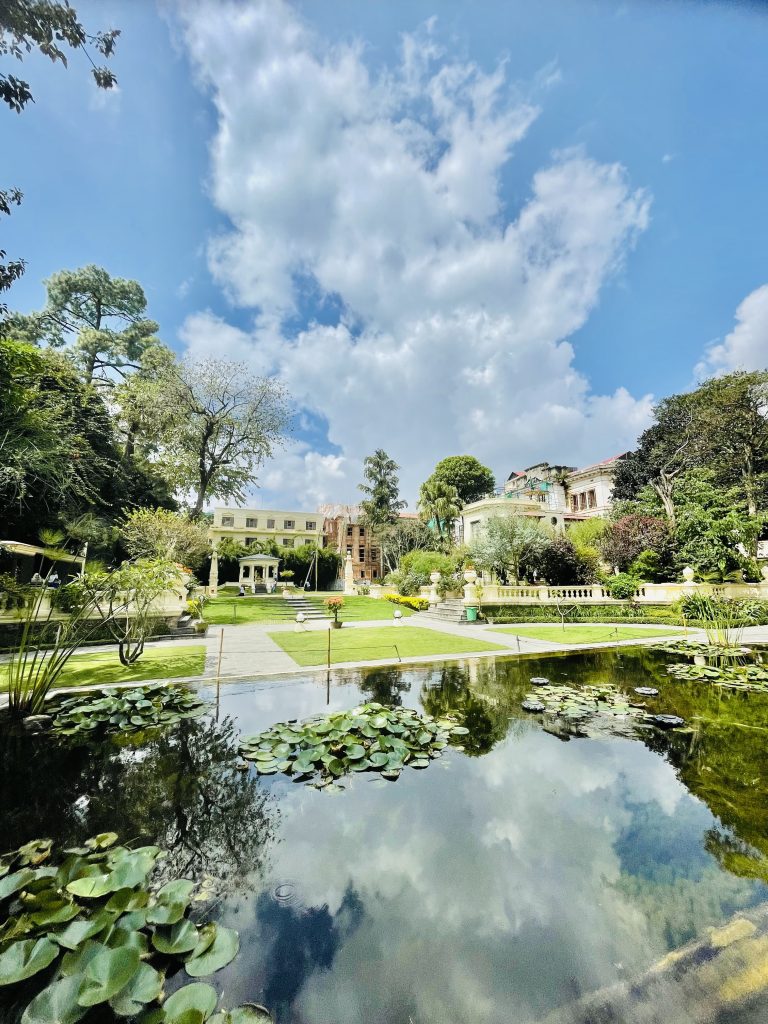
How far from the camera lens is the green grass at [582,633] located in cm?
1277

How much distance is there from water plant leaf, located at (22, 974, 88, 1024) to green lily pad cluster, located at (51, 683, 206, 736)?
4.09 metres

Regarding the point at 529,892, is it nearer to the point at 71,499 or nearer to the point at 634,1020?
the point at 634,1020

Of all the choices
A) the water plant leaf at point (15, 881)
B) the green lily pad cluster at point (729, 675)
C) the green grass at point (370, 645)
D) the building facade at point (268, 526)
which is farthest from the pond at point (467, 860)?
the building facade at point (268, 526)

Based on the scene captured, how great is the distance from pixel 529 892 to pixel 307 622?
15097mm

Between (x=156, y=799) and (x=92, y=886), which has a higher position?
(x=92, y=886)

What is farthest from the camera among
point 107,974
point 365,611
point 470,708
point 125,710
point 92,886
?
point 365,611

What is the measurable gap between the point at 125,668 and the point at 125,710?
126 inches

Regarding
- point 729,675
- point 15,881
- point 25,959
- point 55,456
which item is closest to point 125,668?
point 15,881

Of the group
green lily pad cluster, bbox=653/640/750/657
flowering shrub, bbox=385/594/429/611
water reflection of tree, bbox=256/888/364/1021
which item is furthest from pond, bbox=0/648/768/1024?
flowering shrub, bbox=385/594/429/611

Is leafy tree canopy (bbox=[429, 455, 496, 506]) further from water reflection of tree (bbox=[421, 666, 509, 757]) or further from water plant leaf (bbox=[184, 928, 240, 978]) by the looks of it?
water plant leaf (bbox=[184, 928, 240, 978])

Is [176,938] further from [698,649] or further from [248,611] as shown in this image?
[248,611]

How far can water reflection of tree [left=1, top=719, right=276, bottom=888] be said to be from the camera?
305cm

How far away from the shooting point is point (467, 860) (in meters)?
2.94

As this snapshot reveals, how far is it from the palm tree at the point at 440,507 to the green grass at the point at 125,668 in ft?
95.8
